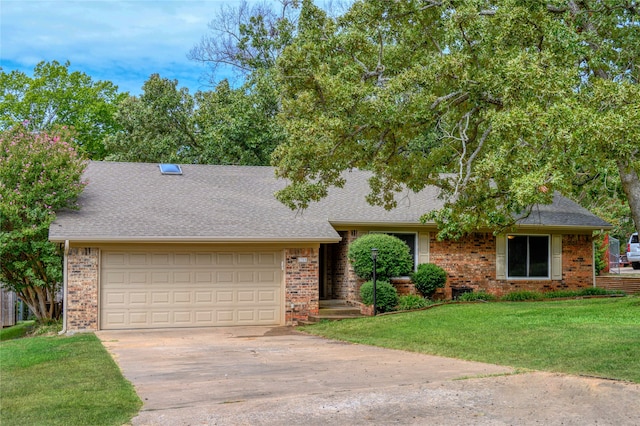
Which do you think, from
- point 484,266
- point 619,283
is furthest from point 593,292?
point 484,266

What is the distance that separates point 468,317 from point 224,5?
24.5 m

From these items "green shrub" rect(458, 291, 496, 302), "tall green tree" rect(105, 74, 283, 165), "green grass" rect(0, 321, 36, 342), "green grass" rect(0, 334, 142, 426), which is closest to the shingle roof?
"green shrub" rect(458, 291, 496, 302)

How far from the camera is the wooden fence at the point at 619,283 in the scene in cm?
2255

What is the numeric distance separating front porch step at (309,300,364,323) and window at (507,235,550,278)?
514 centimetres

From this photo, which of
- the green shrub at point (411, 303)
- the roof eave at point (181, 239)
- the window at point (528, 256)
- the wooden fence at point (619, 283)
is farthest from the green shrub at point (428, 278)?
the wooden fence at point (619, 283)

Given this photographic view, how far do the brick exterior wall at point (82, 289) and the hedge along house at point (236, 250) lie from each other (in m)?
0.02

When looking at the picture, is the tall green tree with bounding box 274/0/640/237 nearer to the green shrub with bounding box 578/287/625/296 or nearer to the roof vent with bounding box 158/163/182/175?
the green shrub with bounding box 578/287/625/296

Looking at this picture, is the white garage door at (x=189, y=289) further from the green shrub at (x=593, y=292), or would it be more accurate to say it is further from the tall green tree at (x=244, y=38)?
A: the tall green tree at (x=244, y=38)

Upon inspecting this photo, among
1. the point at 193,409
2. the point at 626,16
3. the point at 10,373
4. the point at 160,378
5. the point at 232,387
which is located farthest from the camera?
the point at 626,16

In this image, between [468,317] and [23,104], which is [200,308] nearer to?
[468,317]

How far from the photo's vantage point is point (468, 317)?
15.5 meters

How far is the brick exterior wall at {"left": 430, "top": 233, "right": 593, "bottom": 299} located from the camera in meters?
19.8

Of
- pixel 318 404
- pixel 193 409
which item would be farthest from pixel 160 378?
pixel 318 404

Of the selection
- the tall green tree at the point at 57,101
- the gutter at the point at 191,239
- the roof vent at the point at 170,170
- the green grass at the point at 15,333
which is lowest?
the green grass at the point at 15,333
